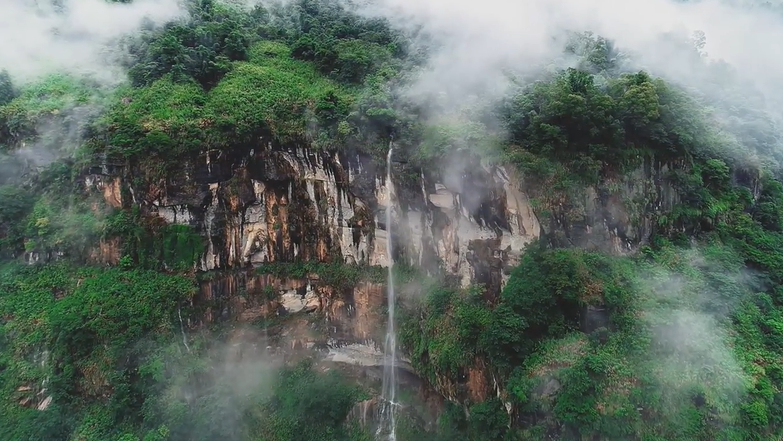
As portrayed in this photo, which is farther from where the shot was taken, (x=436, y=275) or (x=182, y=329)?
(x=182, y=329)

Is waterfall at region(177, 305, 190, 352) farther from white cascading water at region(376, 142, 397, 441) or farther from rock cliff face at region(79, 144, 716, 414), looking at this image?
white cascading water at region(376, 142, 397, 441)

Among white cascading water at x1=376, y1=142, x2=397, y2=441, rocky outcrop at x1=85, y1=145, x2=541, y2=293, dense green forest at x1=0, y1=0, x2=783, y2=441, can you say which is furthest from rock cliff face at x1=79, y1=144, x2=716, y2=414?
dense green forest at x1=0, y1=0, x2=783, y2=441

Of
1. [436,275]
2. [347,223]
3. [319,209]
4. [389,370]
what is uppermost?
[319,209]

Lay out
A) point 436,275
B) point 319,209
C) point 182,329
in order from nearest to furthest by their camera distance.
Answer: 1. point 436,275
2. point 182,329
3. point 319,209

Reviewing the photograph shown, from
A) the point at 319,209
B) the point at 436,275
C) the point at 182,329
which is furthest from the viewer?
the point at 319,209

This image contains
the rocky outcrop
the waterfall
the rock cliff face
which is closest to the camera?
the rock cliff face

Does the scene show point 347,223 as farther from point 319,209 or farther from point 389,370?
point 389,370

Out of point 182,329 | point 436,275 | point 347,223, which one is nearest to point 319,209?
point 347,223

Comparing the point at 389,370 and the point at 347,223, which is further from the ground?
the point at 347,223
